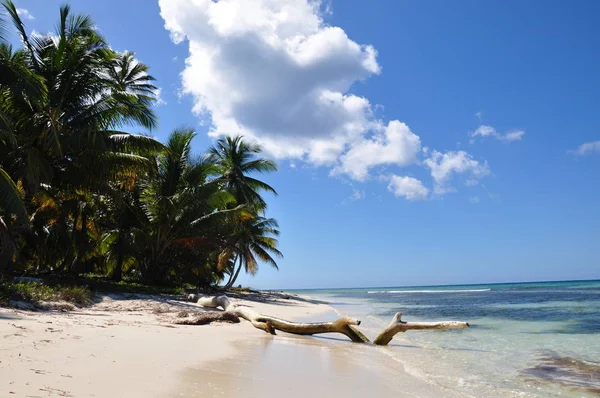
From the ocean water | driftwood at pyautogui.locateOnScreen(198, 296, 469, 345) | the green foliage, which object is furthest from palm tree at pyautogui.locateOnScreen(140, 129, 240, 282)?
the ocean water

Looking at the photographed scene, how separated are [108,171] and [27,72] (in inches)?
159

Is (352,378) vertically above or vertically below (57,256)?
below

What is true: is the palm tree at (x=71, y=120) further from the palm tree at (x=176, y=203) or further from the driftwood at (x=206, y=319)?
the driftwood at (x=206, y=319)

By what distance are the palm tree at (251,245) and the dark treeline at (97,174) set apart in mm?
243

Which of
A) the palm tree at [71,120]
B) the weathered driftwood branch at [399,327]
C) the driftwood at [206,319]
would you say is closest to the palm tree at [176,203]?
the palm tree at [71,120]

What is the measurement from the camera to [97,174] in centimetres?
1341

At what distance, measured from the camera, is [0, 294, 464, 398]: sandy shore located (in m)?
3.43

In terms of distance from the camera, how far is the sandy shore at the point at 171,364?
3.43 meters

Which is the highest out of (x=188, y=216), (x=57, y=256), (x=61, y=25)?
(x=61, y=25)

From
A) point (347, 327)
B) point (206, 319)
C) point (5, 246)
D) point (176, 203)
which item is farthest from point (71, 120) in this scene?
point (347, 327)

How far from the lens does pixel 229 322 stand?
397 inches

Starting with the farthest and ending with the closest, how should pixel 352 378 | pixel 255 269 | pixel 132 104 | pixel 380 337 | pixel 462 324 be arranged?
pixel 255 269 < pixel 132 104 < pixel 380 337 < pixel 462 324 < pixel 352 378

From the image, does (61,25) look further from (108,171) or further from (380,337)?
(380,337)

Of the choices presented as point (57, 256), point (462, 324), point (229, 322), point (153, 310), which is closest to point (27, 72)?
point (153, 310)
